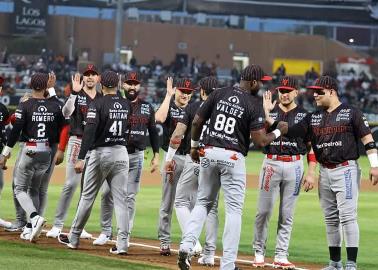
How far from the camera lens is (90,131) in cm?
1201

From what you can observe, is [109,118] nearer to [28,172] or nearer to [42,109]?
[42,109]

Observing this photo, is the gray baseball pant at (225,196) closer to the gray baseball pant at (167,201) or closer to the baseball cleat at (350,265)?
the baseball cleat at (350,265)

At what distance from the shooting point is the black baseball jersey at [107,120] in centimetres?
1208

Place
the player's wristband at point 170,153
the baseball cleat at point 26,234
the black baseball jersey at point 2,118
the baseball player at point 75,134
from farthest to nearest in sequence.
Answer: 1. the black baseball jersey at point 2,118
2. the baseball player at point 75,134
3. the baseball cleat at point 26,234
4. the player's wristband at point 170,153

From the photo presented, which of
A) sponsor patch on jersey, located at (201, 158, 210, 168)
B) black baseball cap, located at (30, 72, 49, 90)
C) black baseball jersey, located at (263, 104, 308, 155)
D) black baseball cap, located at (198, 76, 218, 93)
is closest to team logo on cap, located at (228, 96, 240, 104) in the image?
sponsor patch on jersey, located at (201, 158, 210, 168)

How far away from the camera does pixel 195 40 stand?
5378 centimetres

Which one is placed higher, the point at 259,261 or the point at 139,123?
the point at 139,123

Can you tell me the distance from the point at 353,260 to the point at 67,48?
41152 mm

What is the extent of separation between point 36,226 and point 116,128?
164 cm

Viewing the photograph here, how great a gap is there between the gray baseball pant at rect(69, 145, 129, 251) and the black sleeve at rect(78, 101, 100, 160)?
0.21 m

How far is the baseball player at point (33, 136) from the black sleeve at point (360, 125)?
4144 mm

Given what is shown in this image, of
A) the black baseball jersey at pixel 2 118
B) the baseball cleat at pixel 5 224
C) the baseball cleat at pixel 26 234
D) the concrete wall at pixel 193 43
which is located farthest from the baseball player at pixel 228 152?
the concrete wall at pixel 193 43

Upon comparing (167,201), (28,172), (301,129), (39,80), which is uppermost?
(39,80)

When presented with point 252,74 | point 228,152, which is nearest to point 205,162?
point 228,152
